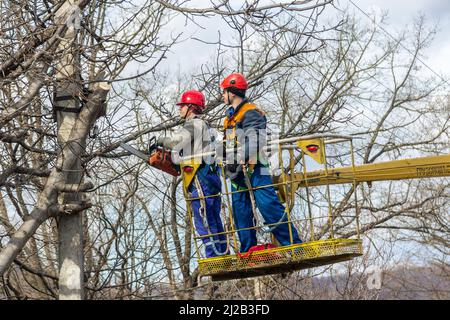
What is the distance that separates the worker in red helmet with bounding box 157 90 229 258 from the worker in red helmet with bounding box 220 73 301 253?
Answer: 259mm

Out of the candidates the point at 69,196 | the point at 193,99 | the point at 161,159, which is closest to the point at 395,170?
the point at 193,99

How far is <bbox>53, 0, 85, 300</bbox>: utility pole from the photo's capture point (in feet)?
40.2

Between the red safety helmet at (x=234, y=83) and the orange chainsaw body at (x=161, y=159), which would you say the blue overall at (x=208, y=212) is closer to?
the orange chainsaw body at (x=161, y=159)

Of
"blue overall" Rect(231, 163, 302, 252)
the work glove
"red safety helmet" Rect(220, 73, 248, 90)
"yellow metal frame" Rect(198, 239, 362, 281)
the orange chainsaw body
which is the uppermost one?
"red safety helmet" Rect(220, 73, 248, 90)

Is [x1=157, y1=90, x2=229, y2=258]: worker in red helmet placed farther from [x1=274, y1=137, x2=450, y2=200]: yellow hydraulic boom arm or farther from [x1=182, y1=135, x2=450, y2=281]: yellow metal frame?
[x1=274, y1=137, x2=450, y2=200]: yellow hydraulic boom arm

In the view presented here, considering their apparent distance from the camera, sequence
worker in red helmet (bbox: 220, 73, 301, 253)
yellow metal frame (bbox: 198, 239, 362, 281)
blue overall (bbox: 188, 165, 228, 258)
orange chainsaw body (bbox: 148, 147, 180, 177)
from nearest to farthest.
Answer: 1. yellow metal frame (bbox: 198, 239, 362, 281)
2. worker in red helmet (bbox: 220, 73, 301, 253)
3. blue overall (bbox: 188, 165, 228, 258)
4. orange chainsaw body (bbox: 148, 147, 180, 177)

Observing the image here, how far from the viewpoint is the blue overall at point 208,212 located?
11008 millimetres

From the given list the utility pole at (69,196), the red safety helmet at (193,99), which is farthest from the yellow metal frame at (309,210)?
the utility pole at (69,196)

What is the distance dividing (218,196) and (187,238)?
31.1 ft

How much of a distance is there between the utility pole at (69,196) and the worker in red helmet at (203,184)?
161 cm

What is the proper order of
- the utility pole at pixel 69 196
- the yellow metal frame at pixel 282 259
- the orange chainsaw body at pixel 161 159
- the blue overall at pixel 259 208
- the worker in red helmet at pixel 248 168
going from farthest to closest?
the utility pole at pixel 69 196 → the orange chainsaw body at pixel 161 159 → the blue overall at pixel 259 208 → the worker in red helmet at pixel 248 168 → the yellow metal frame at pixel 282 259

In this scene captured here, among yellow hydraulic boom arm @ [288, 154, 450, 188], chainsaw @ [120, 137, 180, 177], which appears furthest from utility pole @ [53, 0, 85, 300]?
yellow hydraulic boom arm @ [288, 154, 450, 188]

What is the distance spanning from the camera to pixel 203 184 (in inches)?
438

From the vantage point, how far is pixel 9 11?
→ 12.3 meters
